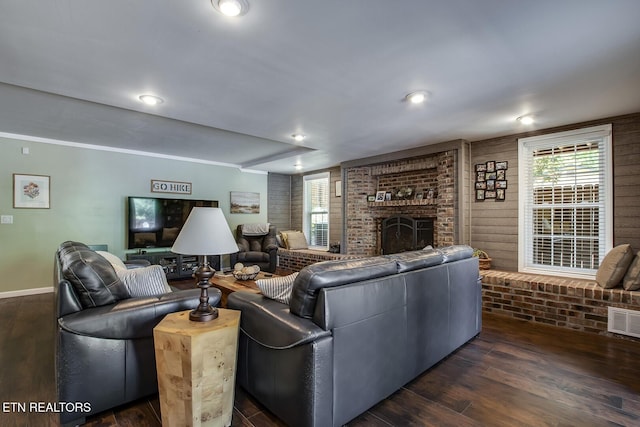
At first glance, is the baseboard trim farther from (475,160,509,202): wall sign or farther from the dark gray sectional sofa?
(475,160,509,202): wall sign

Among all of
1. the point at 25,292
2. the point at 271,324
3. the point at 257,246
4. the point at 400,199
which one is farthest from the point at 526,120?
the point at 25,292

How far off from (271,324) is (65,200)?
499 cm

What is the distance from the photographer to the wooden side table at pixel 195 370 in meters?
1.55

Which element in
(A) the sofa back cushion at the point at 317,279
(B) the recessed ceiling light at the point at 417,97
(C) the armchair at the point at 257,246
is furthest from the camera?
(C) the armchair at the point at 257,246

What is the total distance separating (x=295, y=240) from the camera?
275 inches

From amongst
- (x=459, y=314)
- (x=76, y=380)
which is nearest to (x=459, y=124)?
(x=459, y=314)

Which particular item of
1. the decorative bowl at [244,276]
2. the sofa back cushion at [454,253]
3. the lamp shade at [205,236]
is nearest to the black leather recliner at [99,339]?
the lamp shade at [205,236]

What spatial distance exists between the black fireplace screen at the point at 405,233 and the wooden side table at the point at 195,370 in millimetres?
4060

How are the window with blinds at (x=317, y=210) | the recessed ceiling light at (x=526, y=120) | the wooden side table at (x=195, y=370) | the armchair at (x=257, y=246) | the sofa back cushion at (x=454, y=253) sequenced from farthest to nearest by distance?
the window with blinds at (x=317, y=210) → the armchair at (x=257, y=246) → the recessed ceiling light at (x=526, y=120) → the sofa back cushion at (x=454, y=253) → the wooden side table at (x=195, y=370)

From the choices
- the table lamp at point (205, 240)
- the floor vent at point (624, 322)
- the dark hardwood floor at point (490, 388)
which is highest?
the table lamp at point (205, 240)

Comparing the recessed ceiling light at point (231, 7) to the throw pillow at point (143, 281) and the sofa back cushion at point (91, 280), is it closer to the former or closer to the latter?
the sofa back cushion at point (91, 280)

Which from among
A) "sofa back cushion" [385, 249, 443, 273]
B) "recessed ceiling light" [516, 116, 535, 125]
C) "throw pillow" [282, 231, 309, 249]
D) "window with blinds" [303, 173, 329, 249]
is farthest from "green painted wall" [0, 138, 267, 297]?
"recessed ceiling light" [516, 116, 535, 125]

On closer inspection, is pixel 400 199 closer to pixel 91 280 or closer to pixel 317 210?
pixel 317 210

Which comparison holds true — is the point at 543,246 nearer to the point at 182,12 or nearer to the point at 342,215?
the point at 342,215
